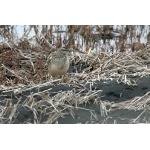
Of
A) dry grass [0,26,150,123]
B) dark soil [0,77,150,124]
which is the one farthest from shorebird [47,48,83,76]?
dark soil [0,77,150,124]

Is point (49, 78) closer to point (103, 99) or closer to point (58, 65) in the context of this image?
point (58, 65)

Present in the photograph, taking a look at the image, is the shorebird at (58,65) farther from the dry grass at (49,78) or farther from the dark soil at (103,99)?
the dark soil at (103,99)

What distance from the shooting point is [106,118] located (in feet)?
20.3

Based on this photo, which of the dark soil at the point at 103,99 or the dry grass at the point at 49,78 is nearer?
the dark soil at the point at 103,99

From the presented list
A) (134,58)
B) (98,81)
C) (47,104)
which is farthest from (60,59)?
(134,58)

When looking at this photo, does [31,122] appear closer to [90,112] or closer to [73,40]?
[90,112]

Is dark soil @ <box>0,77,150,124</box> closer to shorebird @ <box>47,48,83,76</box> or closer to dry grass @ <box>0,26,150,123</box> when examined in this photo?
dry grass @ <box>0,26,150,123</box>

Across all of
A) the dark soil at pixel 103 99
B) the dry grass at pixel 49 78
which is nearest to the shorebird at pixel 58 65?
the dry grass at pixel 49 78

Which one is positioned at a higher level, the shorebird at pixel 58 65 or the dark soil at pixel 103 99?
the shorebird at pixel 58 65

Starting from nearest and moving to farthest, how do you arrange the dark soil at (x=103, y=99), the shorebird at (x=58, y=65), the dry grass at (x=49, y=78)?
the dark soil at (x=103, y=99) → the dry grass at (x=49, y=78) → the shorebird at (x=58, y=65)

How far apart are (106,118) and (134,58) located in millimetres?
2630

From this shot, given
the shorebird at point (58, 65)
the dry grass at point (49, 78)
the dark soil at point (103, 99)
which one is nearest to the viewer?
the dark soil at point (103, 99)

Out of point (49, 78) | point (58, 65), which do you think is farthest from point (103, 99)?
point (49, 78)

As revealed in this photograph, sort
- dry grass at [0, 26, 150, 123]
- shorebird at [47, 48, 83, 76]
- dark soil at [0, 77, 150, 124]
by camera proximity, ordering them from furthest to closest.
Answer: shorebird at [47, 48, 83, 76] → dry grass at [0, 26, 150, 123] → dark soil at [0, 77, 150, 124]
